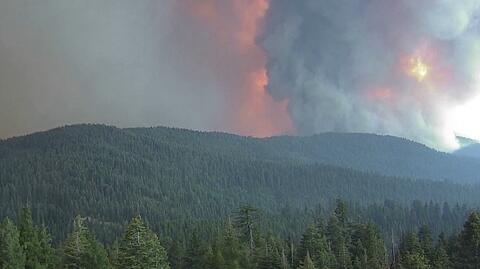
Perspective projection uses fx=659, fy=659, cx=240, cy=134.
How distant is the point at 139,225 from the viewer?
45625 mm

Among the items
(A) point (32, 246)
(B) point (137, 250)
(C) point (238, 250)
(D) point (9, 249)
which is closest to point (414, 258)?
(C) point (238, 250)

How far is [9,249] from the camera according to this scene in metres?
50.4

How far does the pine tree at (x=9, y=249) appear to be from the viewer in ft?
165

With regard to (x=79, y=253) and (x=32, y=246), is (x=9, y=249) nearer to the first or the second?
(x=79, y=253)

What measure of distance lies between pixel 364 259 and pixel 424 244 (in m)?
9.67

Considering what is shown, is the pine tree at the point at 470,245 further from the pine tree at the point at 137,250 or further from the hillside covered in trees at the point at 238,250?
the pine tree at the point at 137,250

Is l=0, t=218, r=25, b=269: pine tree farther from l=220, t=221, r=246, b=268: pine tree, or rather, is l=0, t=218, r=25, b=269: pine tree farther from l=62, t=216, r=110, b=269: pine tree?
l=220, t=221, r=246, b=268: pine tree

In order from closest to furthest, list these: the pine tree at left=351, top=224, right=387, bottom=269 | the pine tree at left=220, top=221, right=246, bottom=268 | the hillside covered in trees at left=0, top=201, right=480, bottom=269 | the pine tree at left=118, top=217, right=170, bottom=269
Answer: the pine tree at left=118, top=217, right=170, bottom=269 < the hillside covered in trees at left=0, top=201, right=480, bottom=269 < the pine tree at left=220, top=221, right=246, bottom=268 < the pine tree at left=351, top=224, right=387, bottom=269

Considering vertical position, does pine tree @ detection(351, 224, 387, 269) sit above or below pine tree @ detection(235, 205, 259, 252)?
below

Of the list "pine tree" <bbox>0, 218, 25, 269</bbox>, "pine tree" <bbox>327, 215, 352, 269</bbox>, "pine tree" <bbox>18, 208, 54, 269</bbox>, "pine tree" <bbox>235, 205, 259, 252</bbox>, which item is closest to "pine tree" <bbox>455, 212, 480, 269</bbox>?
"pine tree" <bbox>327, 215, 352, 269</bbox>

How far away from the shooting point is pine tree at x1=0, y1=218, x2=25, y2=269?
165ft

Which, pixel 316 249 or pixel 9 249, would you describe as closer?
pixel 9 249

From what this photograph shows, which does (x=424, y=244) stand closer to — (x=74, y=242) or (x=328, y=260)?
(x=328, y=260)

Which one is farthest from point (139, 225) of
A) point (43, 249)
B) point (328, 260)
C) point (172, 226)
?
point (172, 226)
